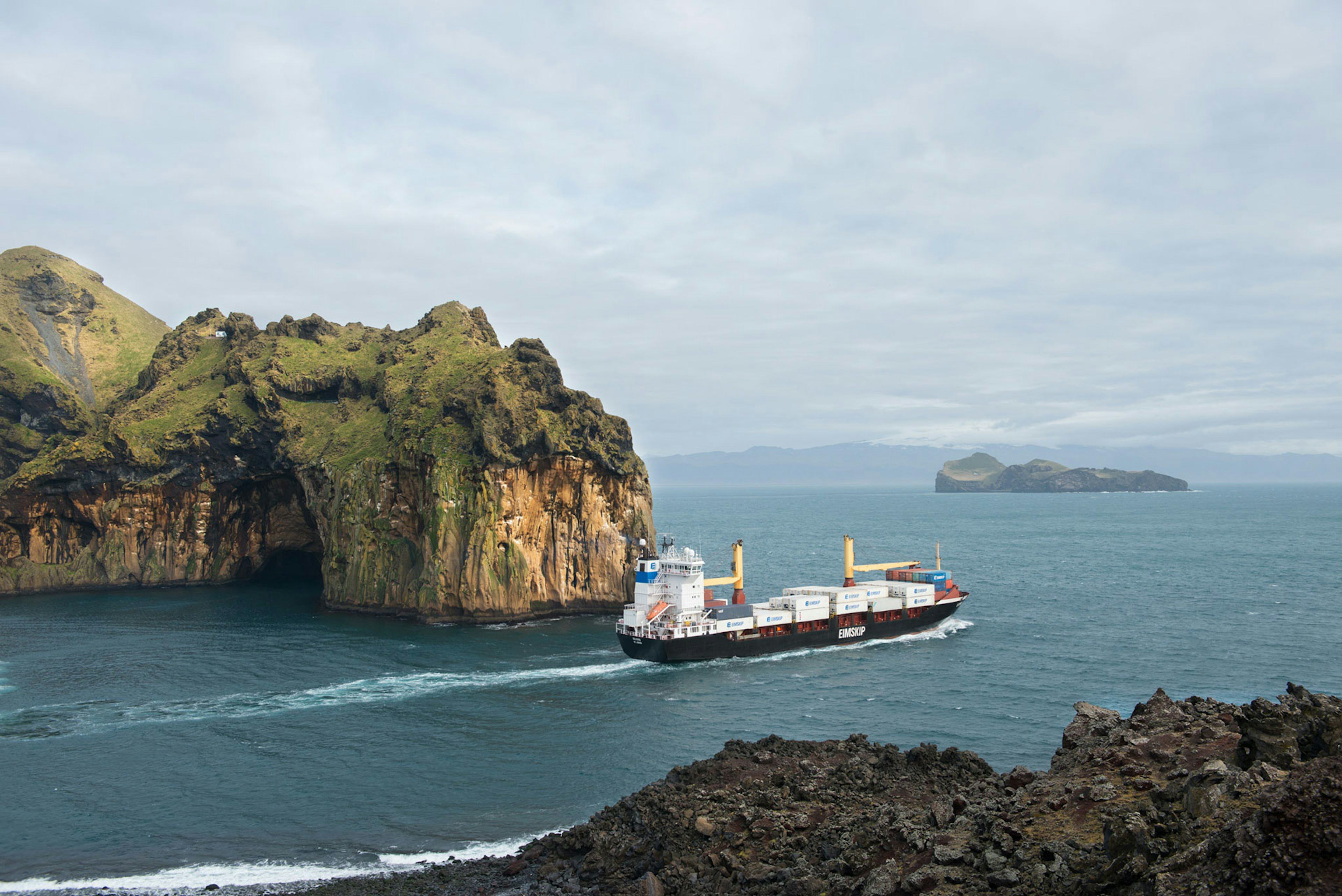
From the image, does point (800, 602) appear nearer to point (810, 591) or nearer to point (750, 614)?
point (750, 614)

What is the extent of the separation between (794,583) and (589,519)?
33.4 metres

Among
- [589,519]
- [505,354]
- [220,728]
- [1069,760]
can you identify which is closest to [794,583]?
[589,519]

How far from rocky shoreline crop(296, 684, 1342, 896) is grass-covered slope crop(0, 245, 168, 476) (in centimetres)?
12547

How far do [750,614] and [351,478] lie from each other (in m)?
51.0

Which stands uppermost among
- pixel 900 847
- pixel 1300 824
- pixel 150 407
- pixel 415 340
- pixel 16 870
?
pixel 415 340

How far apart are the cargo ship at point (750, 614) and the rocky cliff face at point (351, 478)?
14.6 m

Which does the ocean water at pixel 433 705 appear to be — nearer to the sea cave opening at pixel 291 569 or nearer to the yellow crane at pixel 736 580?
the yellow crane at pixel 736 580

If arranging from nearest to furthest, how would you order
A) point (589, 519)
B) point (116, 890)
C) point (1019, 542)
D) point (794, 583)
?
point (116, 890) → point (589, 519) → point (794, 583) → point (1019, 542)

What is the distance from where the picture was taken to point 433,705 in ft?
197

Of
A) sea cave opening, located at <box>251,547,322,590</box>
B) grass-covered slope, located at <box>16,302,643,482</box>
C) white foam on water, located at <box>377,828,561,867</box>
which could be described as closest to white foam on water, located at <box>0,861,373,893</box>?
white foam on water, located at <box>377,828,561,867</box>

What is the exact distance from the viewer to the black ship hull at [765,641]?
75312 mm

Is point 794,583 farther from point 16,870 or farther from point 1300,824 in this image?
point 1300,824

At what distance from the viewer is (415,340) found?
11969cm

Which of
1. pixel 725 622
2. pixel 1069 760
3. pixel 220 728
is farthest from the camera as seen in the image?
pixel 725 622
